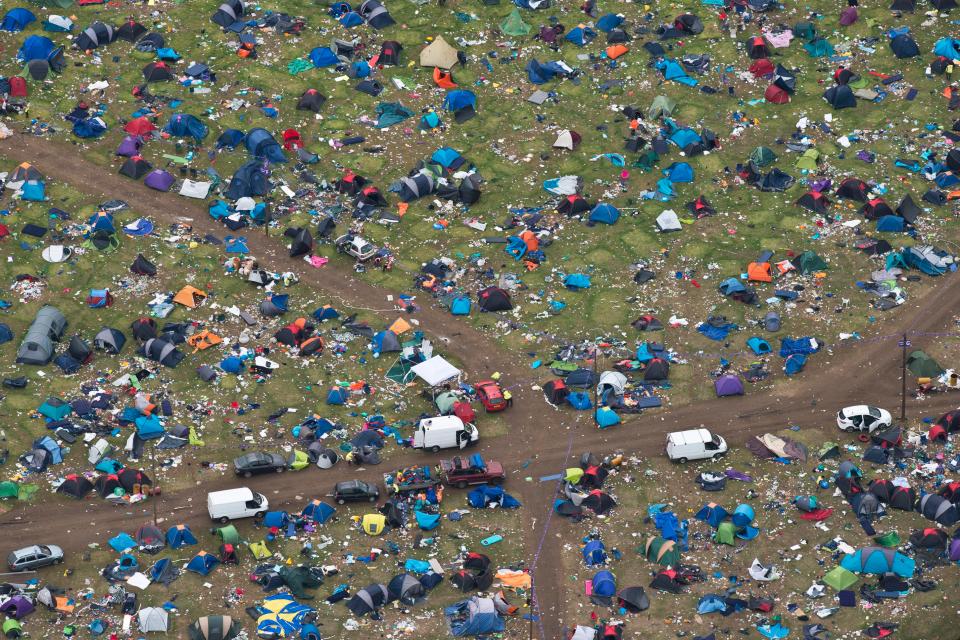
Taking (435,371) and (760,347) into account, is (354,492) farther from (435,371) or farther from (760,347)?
(760,347)

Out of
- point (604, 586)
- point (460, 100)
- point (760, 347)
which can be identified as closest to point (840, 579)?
point (604, 586)

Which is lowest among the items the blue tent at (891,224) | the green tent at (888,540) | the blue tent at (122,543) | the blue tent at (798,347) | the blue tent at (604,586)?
the blue tent at (122,543)

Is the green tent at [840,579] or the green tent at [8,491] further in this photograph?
the green tent at [8,491]

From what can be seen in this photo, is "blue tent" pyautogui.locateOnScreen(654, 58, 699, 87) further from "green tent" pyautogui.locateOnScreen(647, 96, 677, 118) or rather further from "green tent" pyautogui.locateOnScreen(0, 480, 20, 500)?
"green tent" pyautogui.locateOnScreen(0, 480, 20, 500)

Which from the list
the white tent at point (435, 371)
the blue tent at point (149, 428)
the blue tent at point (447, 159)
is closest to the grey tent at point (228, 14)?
the blue tent at point (447, 159)

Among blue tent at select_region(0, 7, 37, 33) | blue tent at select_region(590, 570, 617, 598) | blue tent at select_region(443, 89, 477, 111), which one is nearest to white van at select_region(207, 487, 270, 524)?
blue tent at select_region(590, 570, 617, 598)

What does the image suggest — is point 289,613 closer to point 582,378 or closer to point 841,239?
point 582,378

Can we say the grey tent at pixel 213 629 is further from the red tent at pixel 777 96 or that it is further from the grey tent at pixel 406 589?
the red tent at pixel 777 96
